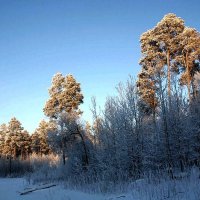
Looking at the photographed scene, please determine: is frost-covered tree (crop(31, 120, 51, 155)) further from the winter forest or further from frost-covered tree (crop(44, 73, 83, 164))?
frost-covered tree (crop(44, 73, 83, 164))

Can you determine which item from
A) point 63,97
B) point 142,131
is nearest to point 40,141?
point 63,97

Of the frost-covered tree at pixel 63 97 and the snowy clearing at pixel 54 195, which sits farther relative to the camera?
the frost-covered tree at pixel 63 97

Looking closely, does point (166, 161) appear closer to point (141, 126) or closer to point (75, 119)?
point (141, 126)

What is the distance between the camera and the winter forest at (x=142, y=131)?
15289mm

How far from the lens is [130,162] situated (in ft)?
58.5

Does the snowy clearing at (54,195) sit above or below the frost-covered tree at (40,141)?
below

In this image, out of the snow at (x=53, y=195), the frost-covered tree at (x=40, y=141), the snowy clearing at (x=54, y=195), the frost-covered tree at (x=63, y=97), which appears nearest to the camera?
the snowy clearing at (x=54, y=195)

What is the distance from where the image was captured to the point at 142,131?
18.7 metres

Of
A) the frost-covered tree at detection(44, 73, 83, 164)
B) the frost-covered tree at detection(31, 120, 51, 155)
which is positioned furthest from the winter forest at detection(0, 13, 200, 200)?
the frost-covered tree at detection(31, 120, 51, 155)

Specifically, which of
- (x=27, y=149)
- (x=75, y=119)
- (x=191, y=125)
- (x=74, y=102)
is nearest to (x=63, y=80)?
(x=74, y=102)

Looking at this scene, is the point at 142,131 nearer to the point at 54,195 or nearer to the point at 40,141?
the point at 54,195

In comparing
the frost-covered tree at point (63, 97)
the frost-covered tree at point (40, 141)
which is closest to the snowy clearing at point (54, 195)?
the frost-covered tree at point (63, 97)

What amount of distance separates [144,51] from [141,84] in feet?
A: 12.5

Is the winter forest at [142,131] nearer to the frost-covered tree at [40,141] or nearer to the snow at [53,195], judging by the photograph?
the snow at [53,195]
